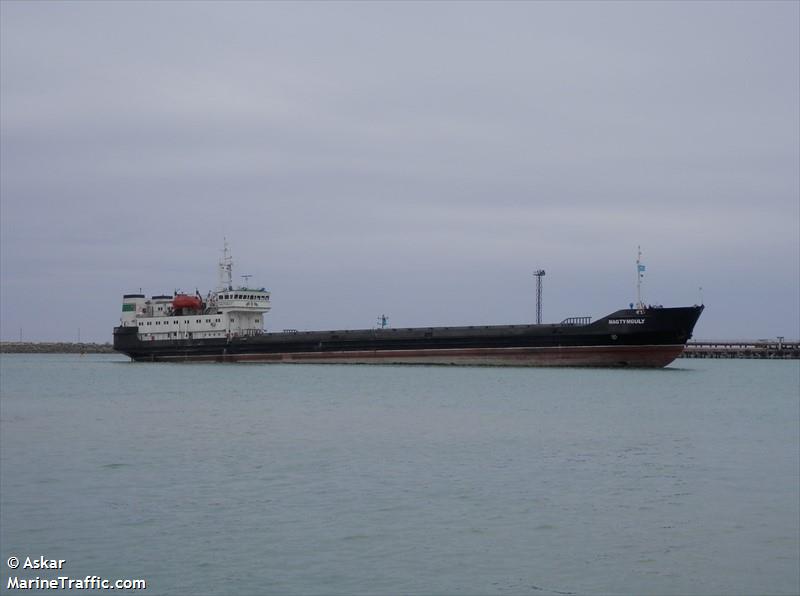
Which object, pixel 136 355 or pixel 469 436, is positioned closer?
pixel 469 436

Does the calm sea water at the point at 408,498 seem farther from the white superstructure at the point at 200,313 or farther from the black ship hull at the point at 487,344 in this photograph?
the white superstructure at the point at 200,313

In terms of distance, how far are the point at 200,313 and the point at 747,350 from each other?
74.7 m

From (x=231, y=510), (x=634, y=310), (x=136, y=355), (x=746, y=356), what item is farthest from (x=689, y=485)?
(x=746, y=356)

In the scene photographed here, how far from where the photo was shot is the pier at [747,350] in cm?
11622

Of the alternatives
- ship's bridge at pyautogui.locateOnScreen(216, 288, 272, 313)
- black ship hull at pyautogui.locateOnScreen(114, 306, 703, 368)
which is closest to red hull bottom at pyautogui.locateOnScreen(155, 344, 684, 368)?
black ship hull at pyautogui.locateOnScreen(114, 306, 703, 368)

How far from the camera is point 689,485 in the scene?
18844 millimetres

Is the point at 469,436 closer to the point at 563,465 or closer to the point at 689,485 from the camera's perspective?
the point at 563,465

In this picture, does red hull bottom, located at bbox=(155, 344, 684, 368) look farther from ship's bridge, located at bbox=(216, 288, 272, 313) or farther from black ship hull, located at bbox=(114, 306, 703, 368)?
ship's bridge, located at bbox=(216, 288, 272, 313)

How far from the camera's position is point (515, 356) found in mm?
58281

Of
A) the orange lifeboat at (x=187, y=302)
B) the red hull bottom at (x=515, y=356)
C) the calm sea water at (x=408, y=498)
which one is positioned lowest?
the calm sea water at (x=408, y=498)

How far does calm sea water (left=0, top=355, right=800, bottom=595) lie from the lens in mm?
12383

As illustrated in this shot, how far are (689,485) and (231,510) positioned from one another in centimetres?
947

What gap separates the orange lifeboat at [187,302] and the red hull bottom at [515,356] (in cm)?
1041

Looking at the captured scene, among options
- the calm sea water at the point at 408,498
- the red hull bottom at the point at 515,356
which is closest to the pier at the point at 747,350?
the red hull bottom at the point at 515,356
